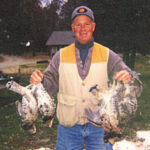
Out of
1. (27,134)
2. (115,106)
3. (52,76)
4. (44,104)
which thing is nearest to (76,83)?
(52,76)

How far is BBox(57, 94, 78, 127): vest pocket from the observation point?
10.1ft

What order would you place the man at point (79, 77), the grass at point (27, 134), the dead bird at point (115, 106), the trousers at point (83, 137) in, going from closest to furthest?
the dead bird at point (115, 106), the man at point (79, 77), the trousers at point (83, 137), the grass at point (27, 134)

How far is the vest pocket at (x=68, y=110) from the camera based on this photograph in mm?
3068

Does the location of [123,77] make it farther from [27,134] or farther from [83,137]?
[27,134]

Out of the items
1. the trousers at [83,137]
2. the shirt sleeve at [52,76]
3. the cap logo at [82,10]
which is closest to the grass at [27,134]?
the trousers at [83,137]

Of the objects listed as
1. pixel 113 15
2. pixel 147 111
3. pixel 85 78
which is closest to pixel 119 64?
pixel 85 78

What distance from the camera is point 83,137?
3.22 meters

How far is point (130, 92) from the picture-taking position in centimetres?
242

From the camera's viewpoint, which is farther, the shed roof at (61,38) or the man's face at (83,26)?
the shed roof at (61,38)

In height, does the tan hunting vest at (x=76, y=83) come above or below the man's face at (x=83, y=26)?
below

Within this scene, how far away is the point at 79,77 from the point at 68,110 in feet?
1.47

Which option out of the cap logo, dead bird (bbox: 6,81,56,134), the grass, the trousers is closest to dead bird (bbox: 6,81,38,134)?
dead bird (bbox: 6,81,56,134)

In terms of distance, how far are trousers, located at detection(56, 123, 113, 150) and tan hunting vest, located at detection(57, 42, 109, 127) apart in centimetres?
10

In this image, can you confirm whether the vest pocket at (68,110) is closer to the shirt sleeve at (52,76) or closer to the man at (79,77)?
the man at (79,77)
